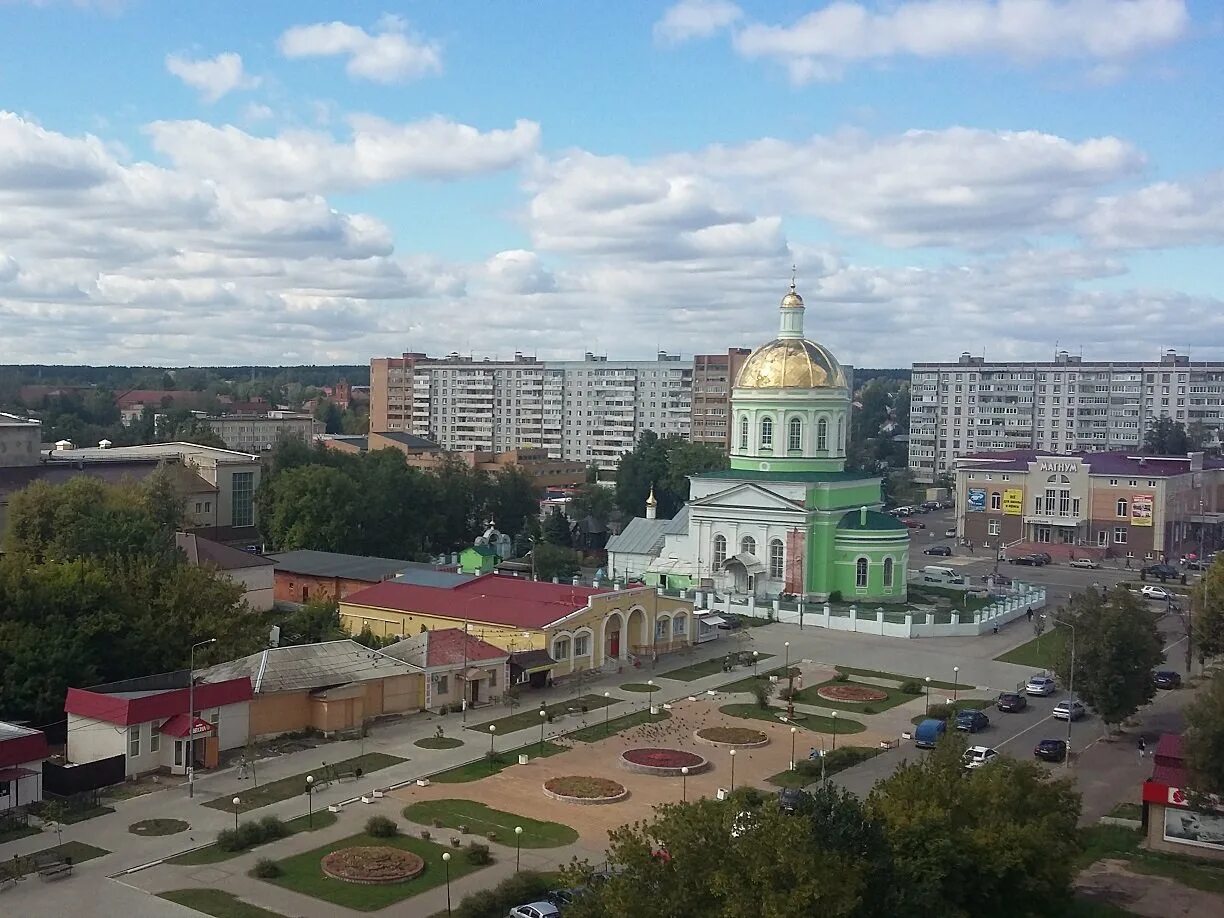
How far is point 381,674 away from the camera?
3203 centimetres

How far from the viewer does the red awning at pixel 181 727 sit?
88.5 ft

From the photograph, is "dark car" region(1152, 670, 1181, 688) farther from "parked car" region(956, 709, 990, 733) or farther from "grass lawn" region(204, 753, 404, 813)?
"grass lawn" region(204, 753, 404, 813)

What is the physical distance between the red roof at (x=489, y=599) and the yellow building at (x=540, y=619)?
0.03 m

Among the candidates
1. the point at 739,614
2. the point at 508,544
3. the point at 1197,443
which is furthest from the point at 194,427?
the point at 1197,443

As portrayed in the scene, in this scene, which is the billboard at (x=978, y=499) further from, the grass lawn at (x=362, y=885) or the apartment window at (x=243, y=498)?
the grass lawn at (x=362, y=885)

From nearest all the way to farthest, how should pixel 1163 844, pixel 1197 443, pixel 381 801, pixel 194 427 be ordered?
1. pixel 1163 844
2. pixel 381 801
3. pixel 1197 443
4. pixel 194 427

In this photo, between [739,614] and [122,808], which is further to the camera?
[739,614]

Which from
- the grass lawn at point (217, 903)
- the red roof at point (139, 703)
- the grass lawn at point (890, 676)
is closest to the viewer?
the grass lawn at point (217, 903)

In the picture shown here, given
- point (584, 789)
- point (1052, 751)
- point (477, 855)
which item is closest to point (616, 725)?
point (584, 789)

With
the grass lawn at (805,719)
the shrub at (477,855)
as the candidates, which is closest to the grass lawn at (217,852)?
the shrub at (477,855)

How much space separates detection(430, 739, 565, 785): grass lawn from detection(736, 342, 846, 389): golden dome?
27.1m

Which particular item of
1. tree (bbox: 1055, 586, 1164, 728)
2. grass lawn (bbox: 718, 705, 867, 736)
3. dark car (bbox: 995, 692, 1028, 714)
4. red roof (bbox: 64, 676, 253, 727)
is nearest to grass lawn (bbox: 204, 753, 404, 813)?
red roof (bbox: 64, 676, 253, 727)

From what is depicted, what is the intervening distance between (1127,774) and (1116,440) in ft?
273

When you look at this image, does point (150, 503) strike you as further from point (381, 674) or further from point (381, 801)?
point (381, 801)
